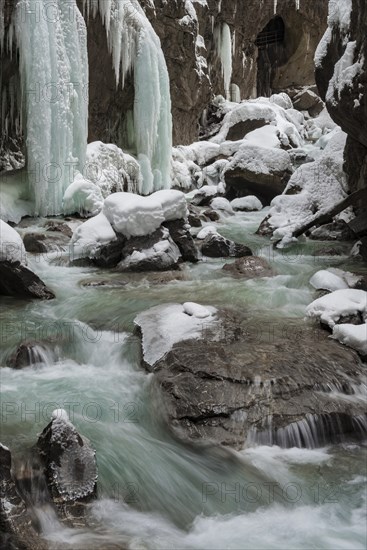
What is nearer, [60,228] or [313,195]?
[60,228]

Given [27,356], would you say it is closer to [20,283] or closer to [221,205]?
[20,283]

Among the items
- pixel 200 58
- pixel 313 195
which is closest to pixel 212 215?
pixel 313 195

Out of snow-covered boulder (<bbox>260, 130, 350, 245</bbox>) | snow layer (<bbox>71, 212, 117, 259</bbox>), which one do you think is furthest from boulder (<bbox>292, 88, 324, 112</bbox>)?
snow layer (<bbox>71, 212, 117, 259</bbox>)

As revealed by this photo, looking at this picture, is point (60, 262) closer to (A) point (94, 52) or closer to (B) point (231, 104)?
(A) point (94, 52)

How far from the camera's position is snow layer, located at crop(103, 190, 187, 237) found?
24.9ft

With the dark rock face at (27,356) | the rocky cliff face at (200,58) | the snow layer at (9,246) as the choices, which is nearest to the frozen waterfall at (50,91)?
the rocky cliff face at (200,58)

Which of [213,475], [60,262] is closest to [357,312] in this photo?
[213,475]

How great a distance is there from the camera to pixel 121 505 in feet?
9.51

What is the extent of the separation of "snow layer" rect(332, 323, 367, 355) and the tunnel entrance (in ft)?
Answer: 91.9

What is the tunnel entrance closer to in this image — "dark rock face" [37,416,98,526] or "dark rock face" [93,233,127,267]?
"dark rock face" [93,233,127,267]

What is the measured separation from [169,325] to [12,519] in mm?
2504

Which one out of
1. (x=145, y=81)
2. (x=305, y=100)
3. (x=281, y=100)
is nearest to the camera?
(x=145, y=81)

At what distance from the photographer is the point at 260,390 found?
379 centimetres

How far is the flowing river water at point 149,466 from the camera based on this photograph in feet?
8.96
